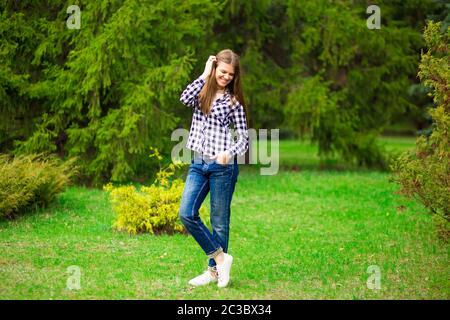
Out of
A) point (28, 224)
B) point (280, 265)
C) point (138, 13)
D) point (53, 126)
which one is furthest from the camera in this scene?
point (53, 126)

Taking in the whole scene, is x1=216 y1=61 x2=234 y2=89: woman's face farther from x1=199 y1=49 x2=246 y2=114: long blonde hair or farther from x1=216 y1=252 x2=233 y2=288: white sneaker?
x1=216 y1=252 x2=233 y2=288: white sneaker

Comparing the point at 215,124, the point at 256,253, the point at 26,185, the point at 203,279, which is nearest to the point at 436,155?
the point at 256,253

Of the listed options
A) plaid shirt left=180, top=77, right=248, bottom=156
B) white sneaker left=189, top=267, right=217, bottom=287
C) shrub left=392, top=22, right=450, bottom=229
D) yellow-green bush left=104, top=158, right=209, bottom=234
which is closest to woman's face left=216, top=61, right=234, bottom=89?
plaid shirt left=180, top=77, right=248, bottom=156

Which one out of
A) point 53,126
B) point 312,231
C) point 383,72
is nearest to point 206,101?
point 312,231

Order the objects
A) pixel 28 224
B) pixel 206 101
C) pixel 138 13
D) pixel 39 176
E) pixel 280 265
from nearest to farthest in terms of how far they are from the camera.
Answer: pixel 206 101 < pixel 280 265 < pixel 28 224 < pixel 39 176 < pixel 138 13

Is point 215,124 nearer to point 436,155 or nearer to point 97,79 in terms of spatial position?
point 436,155

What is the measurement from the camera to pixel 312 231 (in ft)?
31.7

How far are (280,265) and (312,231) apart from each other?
7.31 ft

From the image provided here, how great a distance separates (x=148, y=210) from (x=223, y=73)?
127 inches

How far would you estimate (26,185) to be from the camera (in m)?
9.59

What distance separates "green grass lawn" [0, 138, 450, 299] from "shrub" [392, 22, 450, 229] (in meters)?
0.72

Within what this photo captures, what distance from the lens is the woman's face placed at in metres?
6.19

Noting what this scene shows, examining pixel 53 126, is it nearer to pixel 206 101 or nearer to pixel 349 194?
pixel 349 194

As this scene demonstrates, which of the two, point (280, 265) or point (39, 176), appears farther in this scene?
point (39, 176)
